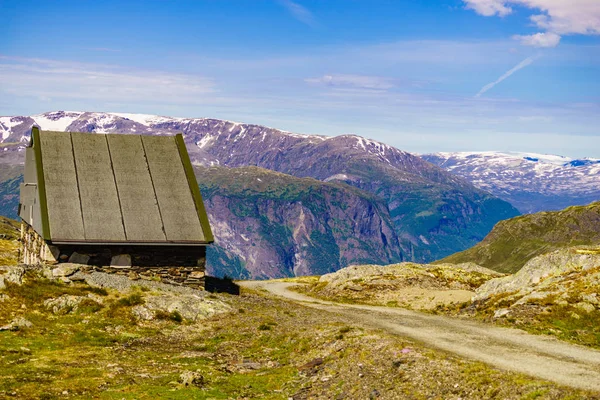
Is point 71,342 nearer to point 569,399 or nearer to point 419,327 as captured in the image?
point 419,327

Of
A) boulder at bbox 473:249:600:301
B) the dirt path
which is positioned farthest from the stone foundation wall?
boulder at bbox 473:249:600:301

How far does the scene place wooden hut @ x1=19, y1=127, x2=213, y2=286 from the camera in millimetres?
A: 44406

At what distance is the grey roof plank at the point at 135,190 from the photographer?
45.5m

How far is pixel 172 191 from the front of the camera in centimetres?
5003

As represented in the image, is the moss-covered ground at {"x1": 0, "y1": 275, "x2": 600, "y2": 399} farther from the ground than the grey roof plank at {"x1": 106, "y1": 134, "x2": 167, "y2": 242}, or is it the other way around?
the grey roof plank at {"x1": 106, "y1": 134, "x2": 167, "y2": 242}

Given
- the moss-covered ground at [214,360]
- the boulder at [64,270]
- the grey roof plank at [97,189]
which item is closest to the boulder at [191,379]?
the moss-covered ground at [214,360]

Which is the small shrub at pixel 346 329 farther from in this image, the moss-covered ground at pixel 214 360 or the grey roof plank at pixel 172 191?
the grey roof plank at pixel 172 191

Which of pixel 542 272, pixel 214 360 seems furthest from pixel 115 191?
pixel 542 272

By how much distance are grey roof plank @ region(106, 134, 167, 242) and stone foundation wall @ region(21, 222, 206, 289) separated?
1.35 meters

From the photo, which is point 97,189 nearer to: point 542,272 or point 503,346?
point 503,346

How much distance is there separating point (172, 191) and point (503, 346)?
31.1 m

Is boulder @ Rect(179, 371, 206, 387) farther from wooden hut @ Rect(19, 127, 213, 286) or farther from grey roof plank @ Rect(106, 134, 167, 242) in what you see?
grey roof plank @ Rect(106, 134, 167, 242)

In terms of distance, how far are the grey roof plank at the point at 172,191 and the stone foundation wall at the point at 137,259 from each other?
4.45 ft

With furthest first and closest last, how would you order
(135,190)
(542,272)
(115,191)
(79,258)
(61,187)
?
1. (135,190)
2. (542,272)
3. (115,191)
4. (61,187)
5. (79,258)
